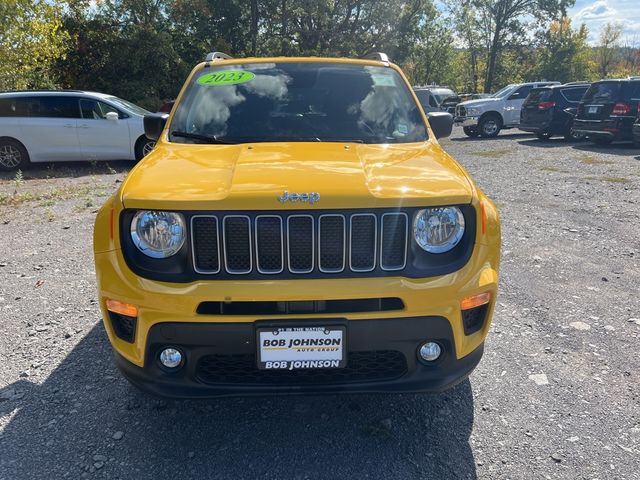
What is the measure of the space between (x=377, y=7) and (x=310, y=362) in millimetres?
30757

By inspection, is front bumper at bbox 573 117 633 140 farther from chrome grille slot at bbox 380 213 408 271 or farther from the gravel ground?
chrome grille slot at bbox 380 213 408 271

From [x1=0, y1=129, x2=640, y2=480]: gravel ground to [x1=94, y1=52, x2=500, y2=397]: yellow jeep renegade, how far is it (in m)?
0.43

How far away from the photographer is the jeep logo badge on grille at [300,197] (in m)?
2.22

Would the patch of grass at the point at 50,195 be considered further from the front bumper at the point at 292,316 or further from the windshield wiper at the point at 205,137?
→ the front bumper at the point at 292,316

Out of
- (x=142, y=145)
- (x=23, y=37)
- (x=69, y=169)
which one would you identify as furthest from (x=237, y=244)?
(x=23, y=37)

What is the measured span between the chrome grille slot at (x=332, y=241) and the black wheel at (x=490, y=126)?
18.0 meters

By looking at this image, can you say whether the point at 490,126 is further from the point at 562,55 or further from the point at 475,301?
the point at 562,55

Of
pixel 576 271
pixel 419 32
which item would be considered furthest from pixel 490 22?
pixel 576 271

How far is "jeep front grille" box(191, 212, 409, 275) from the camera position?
2240mm

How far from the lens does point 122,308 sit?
2303 mm

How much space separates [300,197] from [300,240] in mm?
188

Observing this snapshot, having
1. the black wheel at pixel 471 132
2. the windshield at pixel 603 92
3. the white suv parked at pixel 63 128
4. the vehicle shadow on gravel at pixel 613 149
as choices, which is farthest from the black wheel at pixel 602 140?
the white suv parked at pixel 63 128

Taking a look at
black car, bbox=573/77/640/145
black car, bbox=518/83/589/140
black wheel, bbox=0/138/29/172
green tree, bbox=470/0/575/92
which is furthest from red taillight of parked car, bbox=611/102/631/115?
green tree, bbox=470/0/575/92

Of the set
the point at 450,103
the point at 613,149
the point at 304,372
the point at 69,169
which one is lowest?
the point at 613,149
